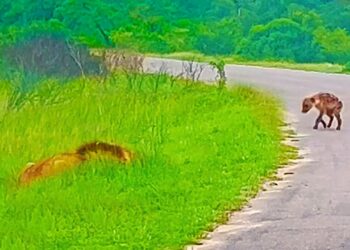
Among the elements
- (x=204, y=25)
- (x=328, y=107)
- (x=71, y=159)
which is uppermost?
(x=328, y=107)

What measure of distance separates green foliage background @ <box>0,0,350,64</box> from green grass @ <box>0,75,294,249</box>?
17.6 m

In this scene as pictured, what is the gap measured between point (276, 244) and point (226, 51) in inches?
1653

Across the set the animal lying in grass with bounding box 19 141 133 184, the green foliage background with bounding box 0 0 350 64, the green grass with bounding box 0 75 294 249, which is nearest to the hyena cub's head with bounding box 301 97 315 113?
the green grass with bounding box 0 75 294 249

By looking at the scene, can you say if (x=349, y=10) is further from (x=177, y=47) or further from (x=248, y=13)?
(x=177, y=47)

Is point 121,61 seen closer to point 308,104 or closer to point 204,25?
point 308,104

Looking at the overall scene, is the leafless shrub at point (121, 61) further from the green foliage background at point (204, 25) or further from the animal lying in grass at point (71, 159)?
the animal lying in grass at point (71, 159)

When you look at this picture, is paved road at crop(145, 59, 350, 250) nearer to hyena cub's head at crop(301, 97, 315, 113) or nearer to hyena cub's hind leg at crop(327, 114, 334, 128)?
hyena cub's hind leg at crop(327, 114, 334, 128)

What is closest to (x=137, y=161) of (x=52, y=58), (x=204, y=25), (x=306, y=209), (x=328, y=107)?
(x=306, y=209)

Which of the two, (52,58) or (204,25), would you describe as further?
(204,25)

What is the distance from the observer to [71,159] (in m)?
12.0

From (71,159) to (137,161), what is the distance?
76cm

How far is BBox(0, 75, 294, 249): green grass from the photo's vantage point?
9302 millimetres

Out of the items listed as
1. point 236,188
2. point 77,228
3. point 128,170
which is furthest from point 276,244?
point 128,170

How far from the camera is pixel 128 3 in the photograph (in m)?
52.4
